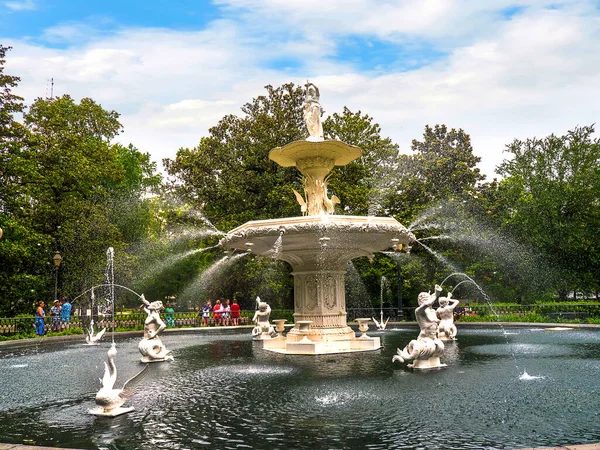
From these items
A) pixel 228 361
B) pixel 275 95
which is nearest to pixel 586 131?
pixel 275 95

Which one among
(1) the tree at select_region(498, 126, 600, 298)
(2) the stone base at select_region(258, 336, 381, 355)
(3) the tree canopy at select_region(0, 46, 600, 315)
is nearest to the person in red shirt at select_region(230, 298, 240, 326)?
(3) the tree canopy at select_region(0, 46, 600, 315)

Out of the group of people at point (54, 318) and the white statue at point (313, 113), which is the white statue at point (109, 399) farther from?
the group of people at point (54, 318)

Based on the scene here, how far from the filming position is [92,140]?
1431 inches

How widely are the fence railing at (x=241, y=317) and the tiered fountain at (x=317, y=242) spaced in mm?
7882

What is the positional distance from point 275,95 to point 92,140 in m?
13.1

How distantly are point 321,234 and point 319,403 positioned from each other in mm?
6013

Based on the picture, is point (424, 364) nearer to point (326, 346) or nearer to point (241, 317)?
point (326, 346)

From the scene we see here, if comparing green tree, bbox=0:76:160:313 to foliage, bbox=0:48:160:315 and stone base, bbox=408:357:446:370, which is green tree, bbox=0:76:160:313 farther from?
stone base, bbox=408:357:446:370

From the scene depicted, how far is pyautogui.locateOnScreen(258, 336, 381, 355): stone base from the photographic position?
13547mm

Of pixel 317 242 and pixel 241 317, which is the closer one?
pixel 317 242

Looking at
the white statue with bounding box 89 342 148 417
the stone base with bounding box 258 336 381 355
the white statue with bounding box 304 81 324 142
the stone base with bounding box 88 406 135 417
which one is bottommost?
the stone base with bounding box 258 336 381 355

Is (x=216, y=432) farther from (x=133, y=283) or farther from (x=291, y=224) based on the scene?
(x=133, y=283)

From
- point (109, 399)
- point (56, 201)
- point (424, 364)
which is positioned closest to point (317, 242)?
point (424, 364)

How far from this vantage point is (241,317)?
2780cm
